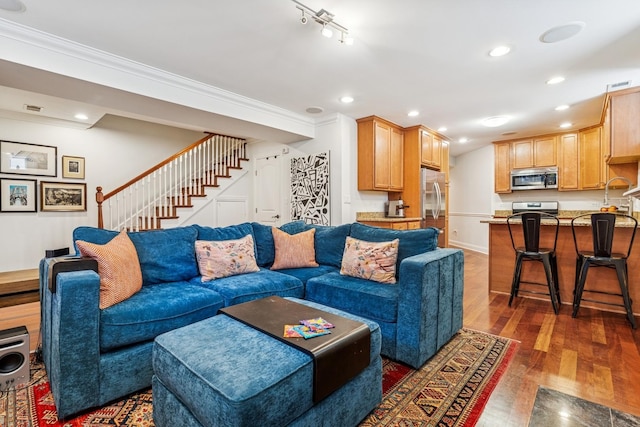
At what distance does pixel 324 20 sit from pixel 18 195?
16.8ft

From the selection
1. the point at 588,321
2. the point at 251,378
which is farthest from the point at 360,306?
the point at 588,321

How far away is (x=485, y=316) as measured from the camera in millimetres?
3006

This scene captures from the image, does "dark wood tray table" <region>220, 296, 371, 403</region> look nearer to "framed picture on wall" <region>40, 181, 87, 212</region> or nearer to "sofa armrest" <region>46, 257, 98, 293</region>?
"sofa armrest" <region>46, 257, 98, 293</region>

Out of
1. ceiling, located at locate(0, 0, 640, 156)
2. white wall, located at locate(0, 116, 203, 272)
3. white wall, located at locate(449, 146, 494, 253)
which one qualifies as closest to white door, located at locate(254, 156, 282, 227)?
ceiling, located at locate(0, 0, 640, 156)

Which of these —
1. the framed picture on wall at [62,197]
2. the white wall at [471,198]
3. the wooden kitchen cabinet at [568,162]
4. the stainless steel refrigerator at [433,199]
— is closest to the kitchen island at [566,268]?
the stainless steel refrigerator at [433,199]

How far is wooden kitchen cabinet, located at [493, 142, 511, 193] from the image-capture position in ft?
20.5

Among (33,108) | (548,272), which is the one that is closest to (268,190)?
(33,108)

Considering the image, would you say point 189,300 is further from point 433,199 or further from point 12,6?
point 433,199

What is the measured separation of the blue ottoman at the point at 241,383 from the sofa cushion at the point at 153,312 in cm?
44

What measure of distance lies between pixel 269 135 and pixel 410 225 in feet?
8.92

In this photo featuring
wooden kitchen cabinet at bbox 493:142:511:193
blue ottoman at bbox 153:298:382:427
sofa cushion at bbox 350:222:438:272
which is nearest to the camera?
blue ottoman at bbox 153:298:382:427

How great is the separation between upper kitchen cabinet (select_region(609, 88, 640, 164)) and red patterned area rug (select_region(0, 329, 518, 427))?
2995 millimetres

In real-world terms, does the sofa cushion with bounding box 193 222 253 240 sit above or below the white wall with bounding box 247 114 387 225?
below

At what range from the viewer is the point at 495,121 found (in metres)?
4.75
